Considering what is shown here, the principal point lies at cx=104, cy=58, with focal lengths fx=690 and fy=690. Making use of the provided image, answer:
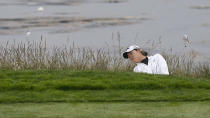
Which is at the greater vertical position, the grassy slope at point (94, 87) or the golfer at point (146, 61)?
the golfer at point (146, 61)

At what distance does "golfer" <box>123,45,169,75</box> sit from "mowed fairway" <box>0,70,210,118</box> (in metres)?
0.28

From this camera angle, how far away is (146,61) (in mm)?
10367

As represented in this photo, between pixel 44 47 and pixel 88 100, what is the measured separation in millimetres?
5323

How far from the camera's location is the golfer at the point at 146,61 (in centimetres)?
1007

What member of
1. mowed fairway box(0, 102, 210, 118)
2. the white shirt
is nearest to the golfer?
the white shirt

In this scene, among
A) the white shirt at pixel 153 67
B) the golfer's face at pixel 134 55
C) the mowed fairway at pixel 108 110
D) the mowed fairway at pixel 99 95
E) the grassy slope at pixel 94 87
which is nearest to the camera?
the mowed fairway at pixel 108 110

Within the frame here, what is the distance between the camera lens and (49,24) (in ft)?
101

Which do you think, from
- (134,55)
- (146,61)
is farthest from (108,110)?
(146,61)

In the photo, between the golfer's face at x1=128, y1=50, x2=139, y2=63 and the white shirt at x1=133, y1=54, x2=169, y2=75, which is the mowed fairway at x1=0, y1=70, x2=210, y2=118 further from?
the white shirt at x1=133, y1=54, x2=169, y2=75

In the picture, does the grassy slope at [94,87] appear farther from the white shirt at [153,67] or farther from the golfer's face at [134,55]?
the white shirt at [153,67]

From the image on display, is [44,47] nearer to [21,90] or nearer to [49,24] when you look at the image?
[21,90]

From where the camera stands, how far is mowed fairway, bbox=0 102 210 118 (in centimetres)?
723

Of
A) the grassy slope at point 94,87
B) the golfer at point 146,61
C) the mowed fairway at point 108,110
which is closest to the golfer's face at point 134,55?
the golfer at point 146,61

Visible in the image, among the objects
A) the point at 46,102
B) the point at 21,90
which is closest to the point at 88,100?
the point at 46,102
